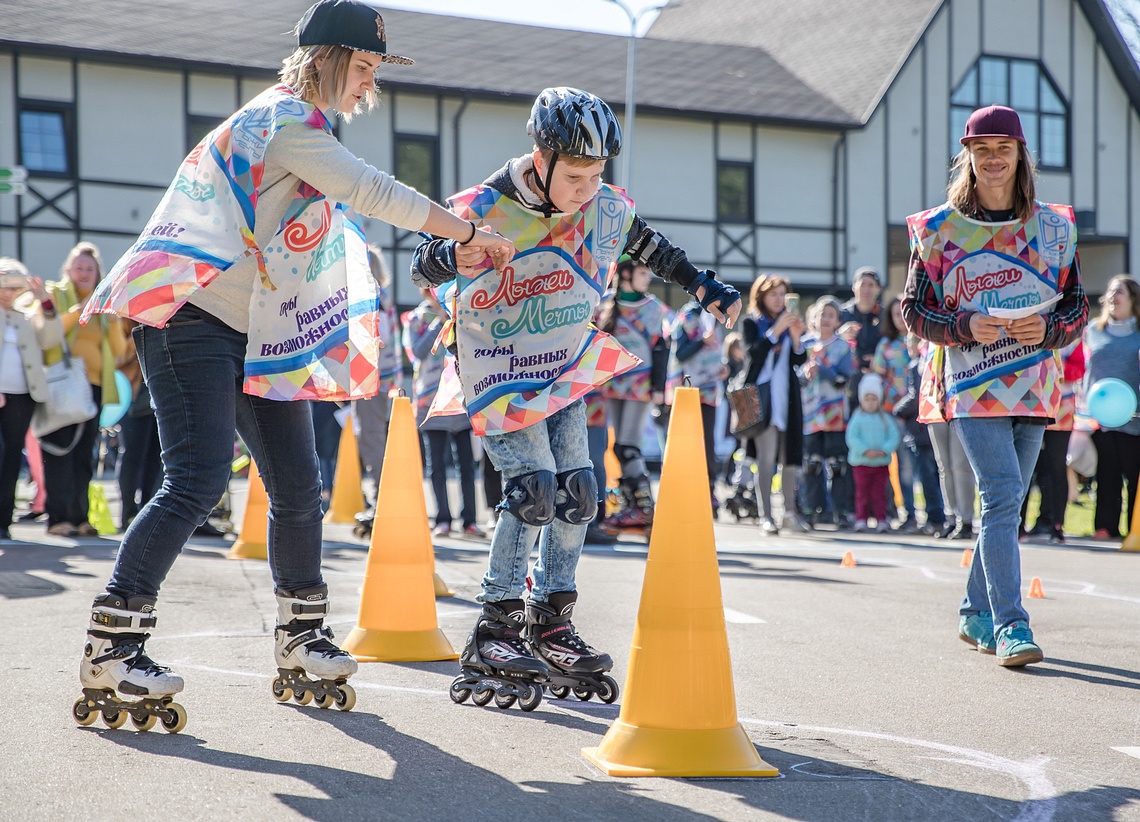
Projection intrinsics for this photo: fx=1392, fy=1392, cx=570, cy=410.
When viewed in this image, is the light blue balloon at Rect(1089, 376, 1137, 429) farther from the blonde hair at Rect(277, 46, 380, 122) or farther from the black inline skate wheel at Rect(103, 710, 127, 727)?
the black inline skate wheel at Rect(103, 710, 127, 727)

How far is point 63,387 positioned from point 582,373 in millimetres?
6587

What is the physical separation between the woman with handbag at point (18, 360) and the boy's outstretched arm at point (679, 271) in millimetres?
6285

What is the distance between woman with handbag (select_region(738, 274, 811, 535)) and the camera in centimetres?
Result: 1176

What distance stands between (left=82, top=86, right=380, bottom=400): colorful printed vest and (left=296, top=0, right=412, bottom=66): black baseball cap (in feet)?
0.64

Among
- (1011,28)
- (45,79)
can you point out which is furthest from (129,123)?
(1011,28)

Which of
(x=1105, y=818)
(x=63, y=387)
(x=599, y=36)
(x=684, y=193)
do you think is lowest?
(x=1105, y=818)

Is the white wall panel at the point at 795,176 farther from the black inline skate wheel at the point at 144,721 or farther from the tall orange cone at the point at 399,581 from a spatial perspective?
the black inline skate wheel at the point at 144,721

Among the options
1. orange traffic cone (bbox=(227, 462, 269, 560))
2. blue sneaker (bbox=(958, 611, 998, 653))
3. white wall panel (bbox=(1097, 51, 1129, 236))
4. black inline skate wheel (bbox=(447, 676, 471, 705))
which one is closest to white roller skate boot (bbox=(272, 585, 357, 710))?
black inline skate wheel (bbox=(447, 676, 471, 705))

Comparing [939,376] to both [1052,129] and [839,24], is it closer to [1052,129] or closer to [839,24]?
[1052,129]

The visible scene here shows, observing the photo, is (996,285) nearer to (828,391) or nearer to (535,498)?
(535,498)

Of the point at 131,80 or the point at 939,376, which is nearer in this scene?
the point at 939,376

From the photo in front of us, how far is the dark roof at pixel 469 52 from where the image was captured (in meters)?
26.9

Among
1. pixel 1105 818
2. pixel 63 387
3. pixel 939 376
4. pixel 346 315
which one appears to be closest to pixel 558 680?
pixel 346 315

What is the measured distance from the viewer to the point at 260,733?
4059mm
